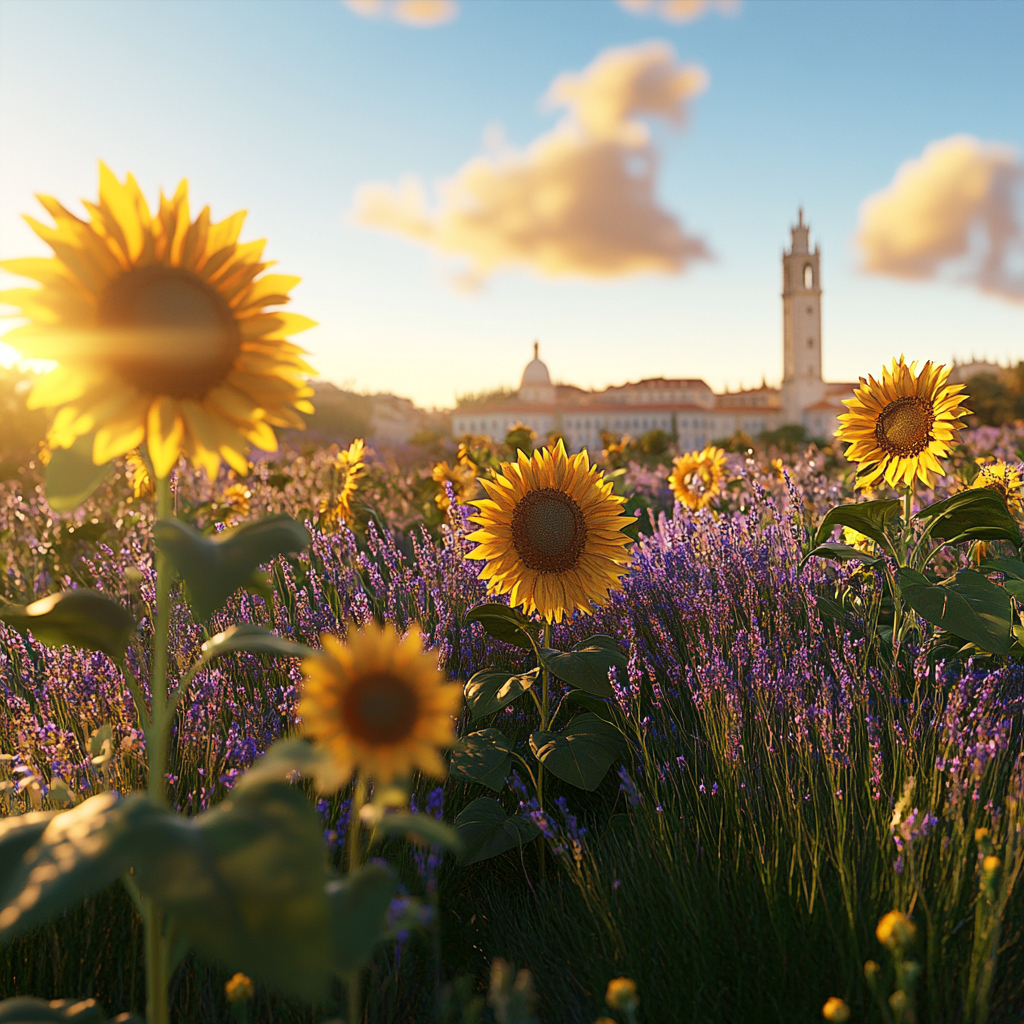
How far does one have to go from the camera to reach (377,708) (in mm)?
918

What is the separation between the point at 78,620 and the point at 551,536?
1.37m

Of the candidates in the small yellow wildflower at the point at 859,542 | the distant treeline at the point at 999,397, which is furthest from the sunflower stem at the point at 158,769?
the distant treeline at the point at 999,397

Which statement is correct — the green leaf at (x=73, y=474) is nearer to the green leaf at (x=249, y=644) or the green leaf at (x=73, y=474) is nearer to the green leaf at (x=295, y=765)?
the green leaf at (x=249, y=644)

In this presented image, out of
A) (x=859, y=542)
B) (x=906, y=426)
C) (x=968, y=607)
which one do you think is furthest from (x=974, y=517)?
(x=859, y=542)

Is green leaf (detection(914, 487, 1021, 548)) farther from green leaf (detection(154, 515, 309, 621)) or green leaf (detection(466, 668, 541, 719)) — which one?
green leaf (detection(154, 515, 309, 621))

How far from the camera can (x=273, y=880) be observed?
2.68ft

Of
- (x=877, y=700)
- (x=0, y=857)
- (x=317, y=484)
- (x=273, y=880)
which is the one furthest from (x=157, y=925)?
(x=317, y=484)

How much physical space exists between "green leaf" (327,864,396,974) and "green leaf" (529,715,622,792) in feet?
3.31

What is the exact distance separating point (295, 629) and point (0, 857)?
2234 millimetres

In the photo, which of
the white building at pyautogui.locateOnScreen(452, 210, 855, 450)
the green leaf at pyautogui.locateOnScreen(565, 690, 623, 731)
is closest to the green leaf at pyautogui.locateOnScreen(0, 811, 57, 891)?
the green leaf at pyautogui.locateOnScreen(565, 690, 623, 731)

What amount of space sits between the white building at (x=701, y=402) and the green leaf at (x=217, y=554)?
1918 inches

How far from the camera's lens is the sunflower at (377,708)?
897 mm

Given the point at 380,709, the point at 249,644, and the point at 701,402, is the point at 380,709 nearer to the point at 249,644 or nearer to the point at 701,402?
the point at 249,644

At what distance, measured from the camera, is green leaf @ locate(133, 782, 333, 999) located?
79cm
